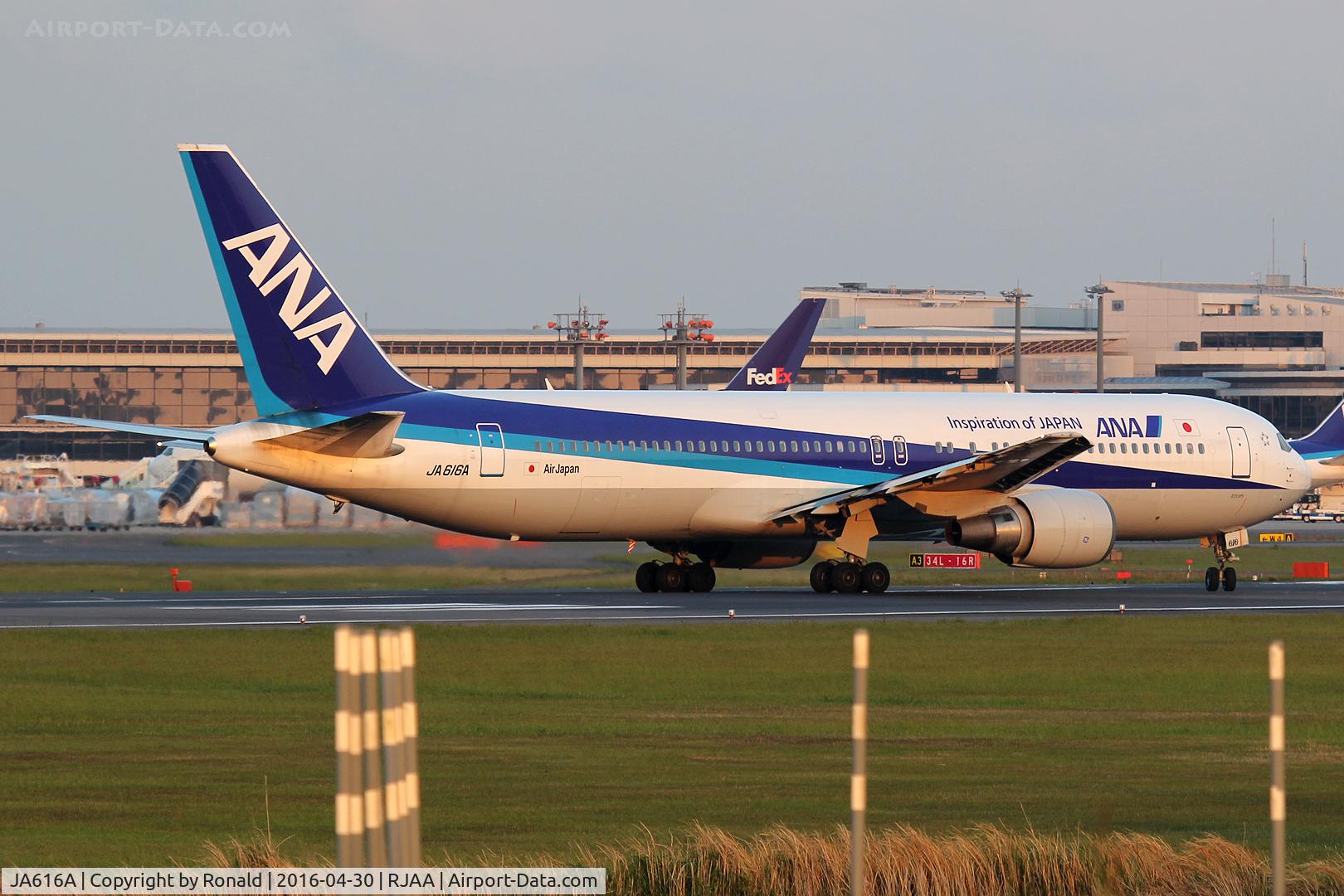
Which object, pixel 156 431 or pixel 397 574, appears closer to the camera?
pixel 156 431

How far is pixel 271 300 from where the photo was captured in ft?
106

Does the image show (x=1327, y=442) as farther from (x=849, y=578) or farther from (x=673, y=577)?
(x=673, y=577)

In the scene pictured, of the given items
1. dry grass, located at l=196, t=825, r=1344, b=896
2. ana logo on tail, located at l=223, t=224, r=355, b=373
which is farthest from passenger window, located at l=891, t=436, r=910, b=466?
dry grass, located at l=196, t=825, r=1344, b=896

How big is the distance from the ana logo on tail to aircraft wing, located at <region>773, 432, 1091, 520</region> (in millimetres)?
9144

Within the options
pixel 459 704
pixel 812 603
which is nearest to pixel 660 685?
pixel 459 704

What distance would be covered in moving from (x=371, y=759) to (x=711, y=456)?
94.2 ft

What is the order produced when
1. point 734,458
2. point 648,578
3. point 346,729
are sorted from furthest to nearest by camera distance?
point 648,578 < point 734,458 < point 346,729

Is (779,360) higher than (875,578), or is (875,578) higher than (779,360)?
(779,360)

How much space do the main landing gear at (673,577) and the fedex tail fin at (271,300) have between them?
753cm

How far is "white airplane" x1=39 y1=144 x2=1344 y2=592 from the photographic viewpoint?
32.2 m

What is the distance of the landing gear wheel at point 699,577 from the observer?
37.9m

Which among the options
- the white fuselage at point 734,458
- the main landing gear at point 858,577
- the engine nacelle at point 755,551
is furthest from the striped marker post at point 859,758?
the engine nacelle at point 755,551

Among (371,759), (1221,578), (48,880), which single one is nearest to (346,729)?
(371,759)

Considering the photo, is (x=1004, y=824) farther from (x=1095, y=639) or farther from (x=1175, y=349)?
(x=1175, y=349)
